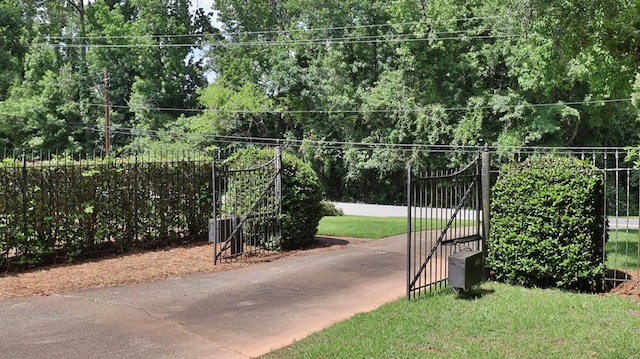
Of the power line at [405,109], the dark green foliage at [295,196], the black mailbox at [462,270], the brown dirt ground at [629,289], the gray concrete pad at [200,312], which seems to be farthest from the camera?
the power line at [405,109]

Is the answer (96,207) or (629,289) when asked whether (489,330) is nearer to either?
(629,289)

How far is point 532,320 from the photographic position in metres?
5.59

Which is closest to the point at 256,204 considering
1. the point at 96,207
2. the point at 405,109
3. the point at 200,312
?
the point at 96,207

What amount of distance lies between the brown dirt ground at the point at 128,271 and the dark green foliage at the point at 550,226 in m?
0.68

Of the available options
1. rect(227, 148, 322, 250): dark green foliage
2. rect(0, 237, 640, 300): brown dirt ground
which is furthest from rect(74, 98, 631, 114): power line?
rect(0, 237, 640, 300): brown dirt ground

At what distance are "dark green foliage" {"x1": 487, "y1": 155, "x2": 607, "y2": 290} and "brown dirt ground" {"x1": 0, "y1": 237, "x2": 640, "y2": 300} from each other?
680 millimetres

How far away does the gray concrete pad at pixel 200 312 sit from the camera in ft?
16.8

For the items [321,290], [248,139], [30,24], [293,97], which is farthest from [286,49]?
[321,290]

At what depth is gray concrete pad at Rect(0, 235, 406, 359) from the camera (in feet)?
16.8

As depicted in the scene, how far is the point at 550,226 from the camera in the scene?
699 cm

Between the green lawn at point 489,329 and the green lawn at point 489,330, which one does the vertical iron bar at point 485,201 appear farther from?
the green lawn at point 489,330

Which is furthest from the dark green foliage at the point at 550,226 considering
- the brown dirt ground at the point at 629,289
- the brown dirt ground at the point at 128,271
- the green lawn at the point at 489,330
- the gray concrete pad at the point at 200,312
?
the gray concrete pad at the point at 200,312

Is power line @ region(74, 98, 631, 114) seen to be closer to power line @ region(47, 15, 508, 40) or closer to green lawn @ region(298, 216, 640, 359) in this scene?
power line @ region(47, 15, 508, 40)

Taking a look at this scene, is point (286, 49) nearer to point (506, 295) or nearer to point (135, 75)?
point (135, 75)
